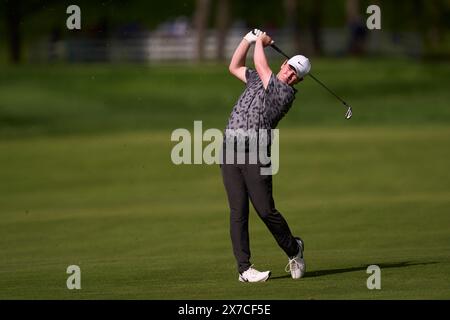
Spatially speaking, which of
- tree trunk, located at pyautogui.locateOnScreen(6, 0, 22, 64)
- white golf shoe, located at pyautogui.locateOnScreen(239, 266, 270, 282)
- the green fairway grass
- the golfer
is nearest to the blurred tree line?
tree trunk, located at pyautogui.locateOnScreen(6, 0, 22, 64)

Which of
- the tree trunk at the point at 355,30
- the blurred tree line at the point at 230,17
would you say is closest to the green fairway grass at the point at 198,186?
the tree trunk at the point at 355,30

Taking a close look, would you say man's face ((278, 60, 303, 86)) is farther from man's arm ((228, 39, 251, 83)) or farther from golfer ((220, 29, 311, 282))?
man's arm ((228, 39, 251, 83))

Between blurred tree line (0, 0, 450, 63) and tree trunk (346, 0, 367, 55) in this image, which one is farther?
blurred tree line (0, 0, 450, 63)

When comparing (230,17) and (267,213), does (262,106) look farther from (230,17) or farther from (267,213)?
(230,17)

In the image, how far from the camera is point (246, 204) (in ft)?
43.4

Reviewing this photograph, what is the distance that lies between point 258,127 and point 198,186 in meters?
15.6

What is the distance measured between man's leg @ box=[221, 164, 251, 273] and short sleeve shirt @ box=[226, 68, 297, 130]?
0.44 m

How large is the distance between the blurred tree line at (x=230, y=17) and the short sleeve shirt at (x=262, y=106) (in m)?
47.7

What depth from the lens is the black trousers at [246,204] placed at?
42.8 feet

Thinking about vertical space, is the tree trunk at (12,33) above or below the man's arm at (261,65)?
above

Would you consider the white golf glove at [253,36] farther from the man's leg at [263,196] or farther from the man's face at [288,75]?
the man's leg at [263,196]

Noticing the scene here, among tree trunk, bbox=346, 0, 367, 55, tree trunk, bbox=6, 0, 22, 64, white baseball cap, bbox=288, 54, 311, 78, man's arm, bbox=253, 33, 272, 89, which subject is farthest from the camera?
tree trunk, bbox=6, 0, 22, 64

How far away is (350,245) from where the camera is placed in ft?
57.2

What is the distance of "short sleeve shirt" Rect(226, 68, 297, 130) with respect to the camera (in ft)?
42.3
